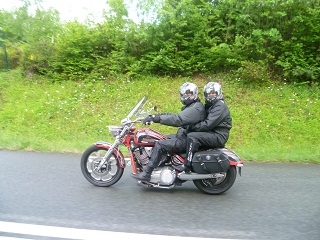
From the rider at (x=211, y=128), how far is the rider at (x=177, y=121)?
13cm

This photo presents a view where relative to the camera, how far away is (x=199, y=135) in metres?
5.51

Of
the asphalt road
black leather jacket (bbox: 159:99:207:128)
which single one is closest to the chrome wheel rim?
the asphalt road

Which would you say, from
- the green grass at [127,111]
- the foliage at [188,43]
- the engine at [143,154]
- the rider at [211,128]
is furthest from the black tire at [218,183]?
the foliage at [188,43]

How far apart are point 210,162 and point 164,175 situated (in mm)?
742

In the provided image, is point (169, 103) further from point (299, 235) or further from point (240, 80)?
point (299, 235)

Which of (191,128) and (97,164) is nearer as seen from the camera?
(191,128)

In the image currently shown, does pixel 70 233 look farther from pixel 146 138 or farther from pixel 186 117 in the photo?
pixel 186 117

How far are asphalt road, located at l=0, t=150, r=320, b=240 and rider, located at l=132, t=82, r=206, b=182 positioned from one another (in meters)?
0.50

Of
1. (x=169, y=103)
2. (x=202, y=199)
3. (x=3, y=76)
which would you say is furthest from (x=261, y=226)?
(x=3, y=76)

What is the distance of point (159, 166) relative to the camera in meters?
5.69

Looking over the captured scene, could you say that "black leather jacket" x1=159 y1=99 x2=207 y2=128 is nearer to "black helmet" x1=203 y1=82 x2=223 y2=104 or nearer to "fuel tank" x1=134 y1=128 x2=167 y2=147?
"black helmet" x1=203 y1=82 x2=223 y2=104

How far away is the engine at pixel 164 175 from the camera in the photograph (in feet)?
18.4

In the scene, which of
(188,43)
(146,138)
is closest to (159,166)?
(146,138)

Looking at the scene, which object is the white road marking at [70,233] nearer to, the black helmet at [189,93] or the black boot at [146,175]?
the black boot at [146,175]
